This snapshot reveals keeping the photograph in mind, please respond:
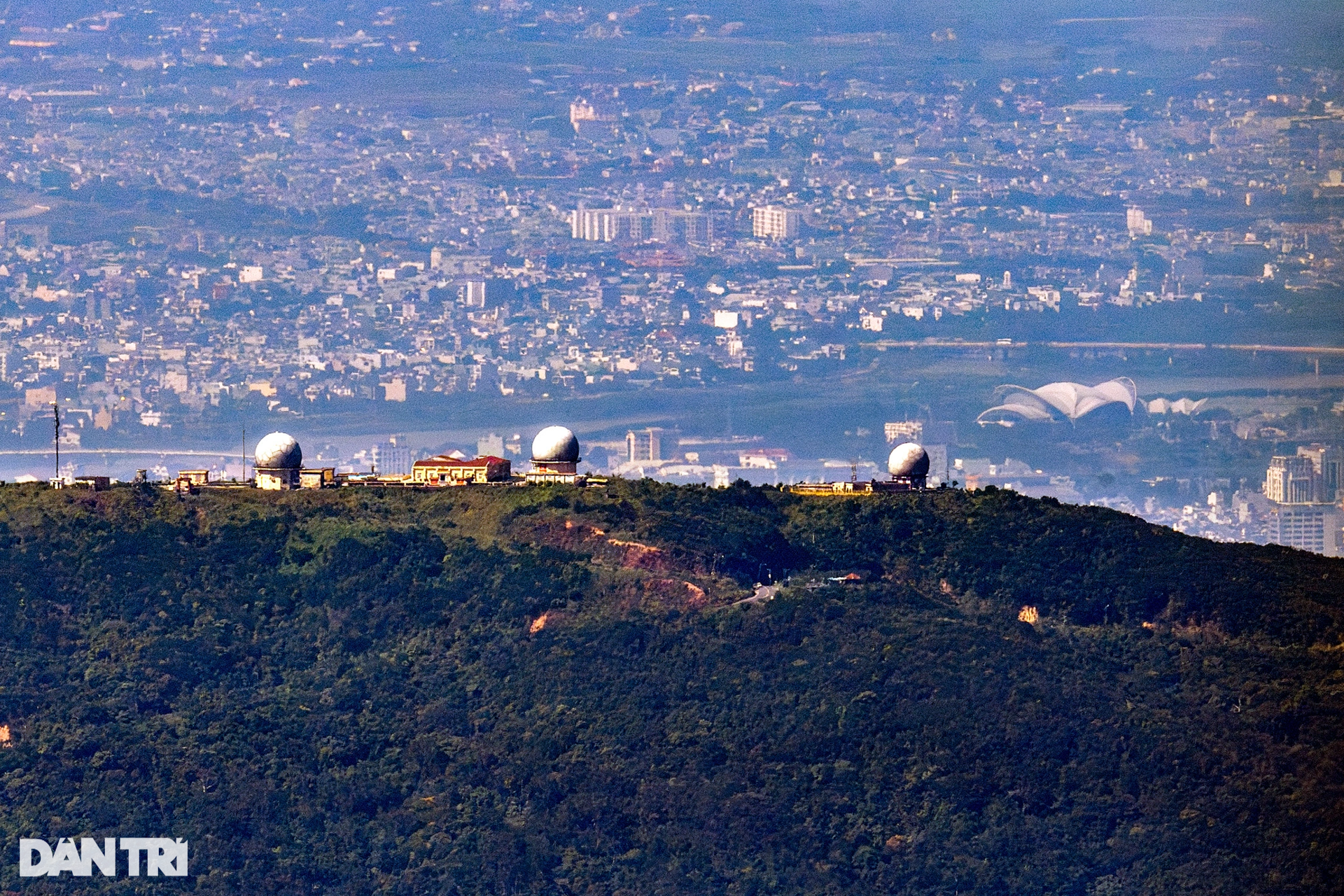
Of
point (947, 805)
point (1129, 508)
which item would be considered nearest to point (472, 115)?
point (1129, 508)

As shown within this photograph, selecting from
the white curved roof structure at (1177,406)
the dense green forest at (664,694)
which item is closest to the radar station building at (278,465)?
the dense green forest at (664,694)

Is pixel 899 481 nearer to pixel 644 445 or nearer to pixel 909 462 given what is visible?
pixel 909 462

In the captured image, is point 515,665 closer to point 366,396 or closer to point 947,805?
point 947,805

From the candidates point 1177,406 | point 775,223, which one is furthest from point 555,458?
point 775,223

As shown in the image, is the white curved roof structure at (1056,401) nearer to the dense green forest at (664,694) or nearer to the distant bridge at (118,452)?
the distant bridge at (118,452)

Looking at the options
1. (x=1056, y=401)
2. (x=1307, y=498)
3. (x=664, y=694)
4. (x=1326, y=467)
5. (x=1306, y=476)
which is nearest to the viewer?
(x=664, y=694)
